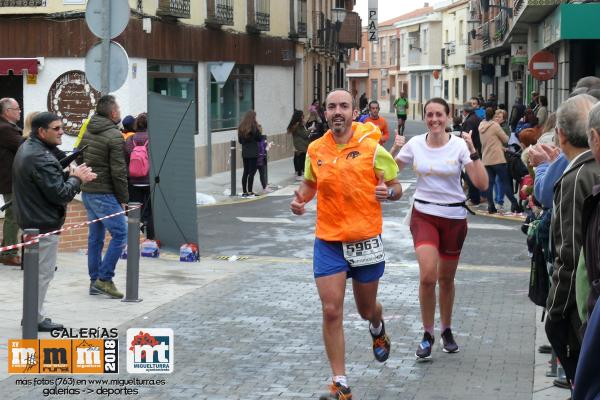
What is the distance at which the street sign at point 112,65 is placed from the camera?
12.8 m

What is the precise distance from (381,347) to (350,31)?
147 ft

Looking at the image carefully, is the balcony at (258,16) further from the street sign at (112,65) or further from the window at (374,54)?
the window at (374,54)

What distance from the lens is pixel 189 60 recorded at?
26.9 meters

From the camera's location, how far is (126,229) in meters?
10.8

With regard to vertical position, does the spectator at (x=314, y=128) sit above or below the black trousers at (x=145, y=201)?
above

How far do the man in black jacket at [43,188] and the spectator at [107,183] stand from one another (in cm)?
156

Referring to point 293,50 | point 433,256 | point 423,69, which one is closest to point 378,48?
point 423,69

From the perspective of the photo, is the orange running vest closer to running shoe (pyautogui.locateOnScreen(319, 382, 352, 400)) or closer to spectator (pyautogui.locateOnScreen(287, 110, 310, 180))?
running shoe (pyautogui.locateOnScreen(319, 382, 352, 400))

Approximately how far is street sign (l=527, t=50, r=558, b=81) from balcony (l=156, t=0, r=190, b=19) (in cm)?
764

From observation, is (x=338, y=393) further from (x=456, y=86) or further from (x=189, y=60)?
(x=456, y=86)

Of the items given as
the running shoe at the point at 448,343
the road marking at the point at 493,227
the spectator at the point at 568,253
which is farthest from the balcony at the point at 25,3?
the spectator at the point at 568,253

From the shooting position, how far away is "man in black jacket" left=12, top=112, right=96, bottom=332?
8922 millimetres

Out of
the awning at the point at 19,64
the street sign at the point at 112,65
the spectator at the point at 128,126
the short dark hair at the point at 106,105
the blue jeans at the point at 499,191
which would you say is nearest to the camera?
the short dark hair at the point at 106,105

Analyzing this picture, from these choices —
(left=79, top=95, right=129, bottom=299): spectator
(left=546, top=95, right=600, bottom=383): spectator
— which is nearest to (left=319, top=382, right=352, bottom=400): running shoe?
(left=546, top=95, right=600, bottom=383): spectator
